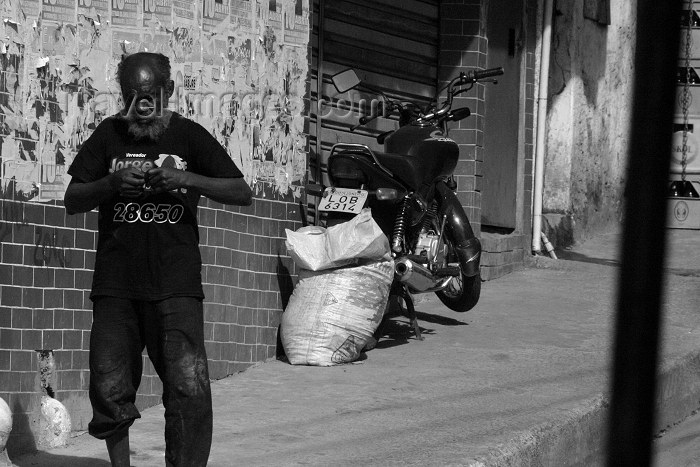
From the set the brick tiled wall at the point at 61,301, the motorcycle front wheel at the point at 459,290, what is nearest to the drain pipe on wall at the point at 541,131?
the motorcycle front wheel at the point at 459,290

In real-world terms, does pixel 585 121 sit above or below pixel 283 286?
above

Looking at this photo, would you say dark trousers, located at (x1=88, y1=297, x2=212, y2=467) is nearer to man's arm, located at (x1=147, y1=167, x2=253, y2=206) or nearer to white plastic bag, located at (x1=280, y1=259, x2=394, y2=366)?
man's arm, located at (x1=147, y1=167, x2=253, y2=206)

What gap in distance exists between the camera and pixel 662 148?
1.72 m

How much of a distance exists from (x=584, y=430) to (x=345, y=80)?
8.72ft

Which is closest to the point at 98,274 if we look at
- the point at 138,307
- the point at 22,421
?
the point at 138,307

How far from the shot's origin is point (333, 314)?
6.38 m

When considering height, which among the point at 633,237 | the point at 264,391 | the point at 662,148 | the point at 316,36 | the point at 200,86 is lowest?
the point at 264,391

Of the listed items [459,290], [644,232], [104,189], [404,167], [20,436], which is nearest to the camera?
[644,232]

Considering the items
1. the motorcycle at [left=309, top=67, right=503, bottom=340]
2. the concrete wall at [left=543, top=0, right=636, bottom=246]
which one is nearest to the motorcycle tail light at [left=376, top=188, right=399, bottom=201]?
the motorcycle at [left=309, top=67, right=503, bottom=340]

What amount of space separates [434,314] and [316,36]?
2059 mm

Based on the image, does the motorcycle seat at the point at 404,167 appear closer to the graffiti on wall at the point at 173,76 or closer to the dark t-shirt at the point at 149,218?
the graffiti on wall at the point at 173,76

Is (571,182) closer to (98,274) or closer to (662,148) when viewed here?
(98,274)

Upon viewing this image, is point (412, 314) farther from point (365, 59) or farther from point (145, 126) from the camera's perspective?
point (145, 126)

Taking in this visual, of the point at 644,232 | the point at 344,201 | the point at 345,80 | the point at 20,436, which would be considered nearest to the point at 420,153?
the point at 345,80
